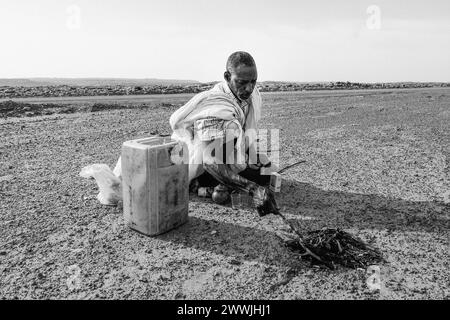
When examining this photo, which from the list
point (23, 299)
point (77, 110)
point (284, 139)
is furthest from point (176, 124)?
point (77, 110)

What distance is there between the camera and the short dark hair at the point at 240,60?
11.7 ft

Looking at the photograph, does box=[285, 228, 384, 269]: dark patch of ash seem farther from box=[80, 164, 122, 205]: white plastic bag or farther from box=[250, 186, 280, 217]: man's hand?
box=[80, 164, 122, 205]: white plastic bag

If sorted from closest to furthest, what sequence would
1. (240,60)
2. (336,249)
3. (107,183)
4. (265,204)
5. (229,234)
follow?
(336,249), (265,204), (229,234), (240,60), (107,183)

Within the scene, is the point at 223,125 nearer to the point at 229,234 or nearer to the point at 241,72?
the point at 241,72

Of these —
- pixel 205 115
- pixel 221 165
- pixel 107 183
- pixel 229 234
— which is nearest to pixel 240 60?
pixel 205 115

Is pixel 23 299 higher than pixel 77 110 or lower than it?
lower

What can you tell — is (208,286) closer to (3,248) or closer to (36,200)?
(3,248)

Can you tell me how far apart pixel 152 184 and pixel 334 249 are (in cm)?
141

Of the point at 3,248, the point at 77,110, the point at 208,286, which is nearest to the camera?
the point at 208,286

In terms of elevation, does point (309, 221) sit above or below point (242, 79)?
below

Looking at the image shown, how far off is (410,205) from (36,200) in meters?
3.71

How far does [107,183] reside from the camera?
376 centimetres

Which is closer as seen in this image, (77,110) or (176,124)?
(176,124)
